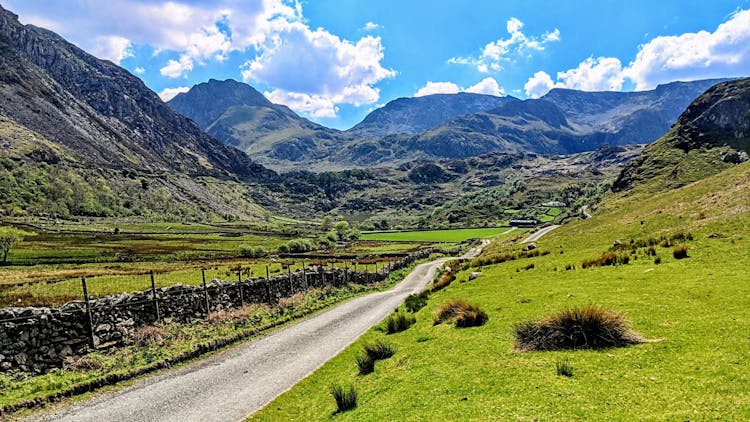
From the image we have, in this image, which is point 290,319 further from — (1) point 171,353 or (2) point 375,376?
(2) point 375,376

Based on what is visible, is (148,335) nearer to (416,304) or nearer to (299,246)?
(416,304)

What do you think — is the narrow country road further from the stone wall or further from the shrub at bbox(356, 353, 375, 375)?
the stone wall

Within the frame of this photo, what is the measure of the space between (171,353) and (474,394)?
60.0ft

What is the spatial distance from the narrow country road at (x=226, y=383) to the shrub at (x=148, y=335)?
422 cm

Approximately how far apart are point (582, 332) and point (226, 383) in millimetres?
14862

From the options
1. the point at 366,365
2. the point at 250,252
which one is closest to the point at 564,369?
the point at 366,365

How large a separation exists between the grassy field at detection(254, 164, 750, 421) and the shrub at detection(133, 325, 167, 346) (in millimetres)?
11351

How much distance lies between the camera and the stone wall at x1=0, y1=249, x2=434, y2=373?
64.8 ft

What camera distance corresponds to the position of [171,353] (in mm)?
22594

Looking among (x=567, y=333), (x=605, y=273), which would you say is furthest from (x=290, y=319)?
(x=567, y=333)

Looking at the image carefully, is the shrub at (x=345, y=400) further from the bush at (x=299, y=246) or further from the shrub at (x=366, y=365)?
the bush at (x=299, y=246)

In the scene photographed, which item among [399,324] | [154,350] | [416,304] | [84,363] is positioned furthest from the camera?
[416,304]

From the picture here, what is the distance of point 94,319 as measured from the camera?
910 inches

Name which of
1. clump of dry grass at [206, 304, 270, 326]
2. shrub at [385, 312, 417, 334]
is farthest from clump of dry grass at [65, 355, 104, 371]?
shrub at [385, 312, 417, 334]
